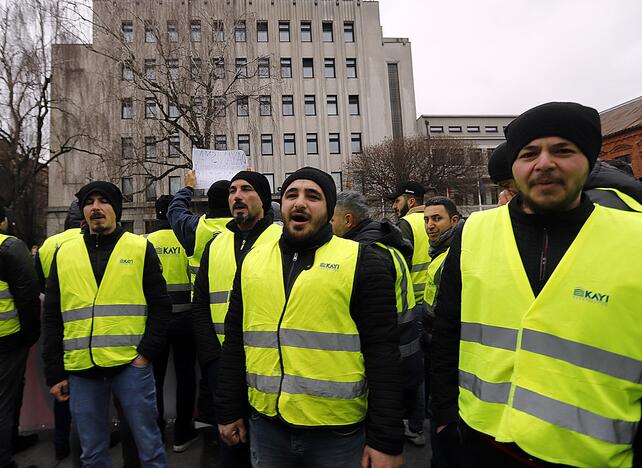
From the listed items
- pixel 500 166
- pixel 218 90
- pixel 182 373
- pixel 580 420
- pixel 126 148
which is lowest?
pixel 182 373

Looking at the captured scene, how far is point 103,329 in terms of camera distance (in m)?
2.82

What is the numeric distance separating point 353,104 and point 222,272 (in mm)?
32849

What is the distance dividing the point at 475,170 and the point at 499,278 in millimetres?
30814

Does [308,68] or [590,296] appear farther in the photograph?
[308,68]

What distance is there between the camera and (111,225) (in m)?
3.03

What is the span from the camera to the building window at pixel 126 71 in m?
13.2

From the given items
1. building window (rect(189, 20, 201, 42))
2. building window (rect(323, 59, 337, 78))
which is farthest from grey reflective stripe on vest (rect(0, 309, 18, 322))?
building window (rect(323, 59, 337, 78))

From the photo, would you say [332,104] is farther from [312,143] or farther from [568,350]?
[568,350]

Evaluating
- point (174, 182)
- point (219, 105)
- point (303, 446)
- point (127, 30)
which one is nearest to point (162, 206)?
point (303, 446)

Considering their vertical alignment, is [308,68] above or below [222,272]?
above

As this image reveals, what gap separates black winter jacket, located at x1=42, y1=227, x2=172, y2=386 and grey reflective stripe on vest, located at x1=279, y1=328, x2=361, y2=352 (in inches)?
60.9

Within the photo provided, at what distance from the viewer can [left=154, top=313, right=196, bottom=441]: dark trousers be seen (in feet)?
12.5

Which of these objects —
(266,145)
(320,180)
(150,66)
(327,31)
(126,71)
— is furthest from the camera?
(327,31)

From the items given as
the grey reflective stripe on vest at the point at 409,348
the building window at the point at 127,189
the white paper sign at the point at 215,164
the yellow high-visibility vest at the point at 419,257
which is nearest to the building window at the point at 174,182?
the building window at the point at 127,189
